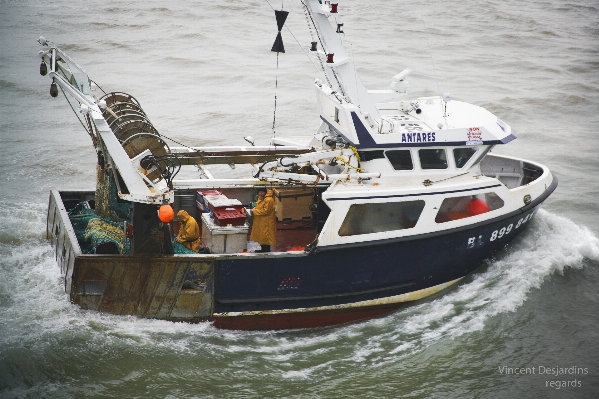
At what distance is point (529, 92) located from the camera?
23.0 metres

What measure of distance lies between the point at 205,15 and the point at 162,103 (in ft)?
39.2

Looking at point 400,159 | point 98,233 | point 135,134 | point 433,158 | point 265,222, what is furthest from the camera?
point 433,158

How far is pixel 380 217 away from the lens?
10258mm

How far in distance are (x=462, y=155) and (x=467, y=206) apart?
831 millimetres

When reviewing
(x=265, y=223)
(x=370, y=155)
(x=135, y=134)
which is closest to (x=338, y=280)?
(x=265, y=223)

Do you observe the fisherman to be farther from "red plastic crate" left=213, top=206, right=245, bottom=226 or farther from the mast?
the mast

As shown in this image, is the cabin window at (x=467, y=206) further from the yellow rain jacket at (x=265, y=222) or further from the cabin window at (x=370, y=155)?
the yellow rain jacket at (x=265, y=222)

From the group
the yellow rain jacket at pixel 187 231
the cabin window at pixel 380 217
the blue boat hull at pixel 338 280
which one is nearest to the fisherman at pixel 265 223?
the blue boat hull at pixel 338 280

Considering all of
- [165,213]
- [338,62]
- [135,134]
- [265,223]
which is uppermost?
[338,62]

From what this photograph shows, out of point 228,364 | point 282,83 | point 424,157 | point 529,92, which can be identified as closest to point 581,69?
point 529,92

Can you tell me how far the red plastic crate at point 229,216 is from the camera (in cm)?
1034

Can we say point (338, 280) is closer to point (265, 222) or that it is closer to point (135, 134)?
point (265, 222)

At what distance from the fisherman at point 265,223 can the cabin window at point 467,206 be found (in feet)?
8.34

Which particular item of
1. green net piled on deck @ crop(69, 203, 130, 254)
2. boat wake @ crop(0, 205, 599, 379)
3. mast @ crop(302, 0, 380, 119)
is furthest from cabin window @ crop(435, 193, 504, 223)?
green net piled on deck @ crop(69, 203, 130, 254)
